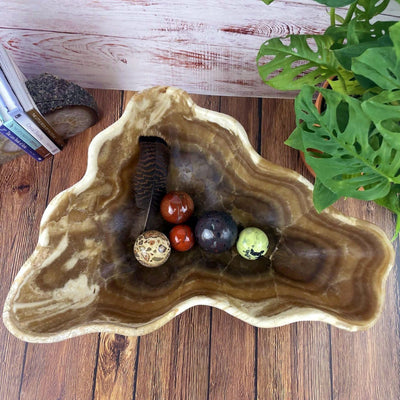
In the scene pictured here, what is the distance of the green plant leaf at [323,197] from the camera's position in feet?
2.15

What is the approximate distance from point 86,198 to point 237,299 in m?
0.35

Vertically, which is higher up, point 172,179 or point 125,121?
point 125,121

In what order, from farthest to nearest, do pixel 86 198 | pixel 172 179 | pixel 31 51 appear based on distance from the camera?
pixel 31 51 → pixel 172 179 → pixel 86 198

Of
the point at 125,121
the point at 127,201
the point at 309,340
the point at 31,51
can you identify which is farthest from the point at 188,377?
the point at 31,51

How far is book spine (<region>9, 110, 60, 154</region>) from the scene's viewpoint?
2.78 ft

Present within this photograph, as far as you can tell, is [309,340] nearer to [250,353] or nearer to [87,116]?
[250,353]

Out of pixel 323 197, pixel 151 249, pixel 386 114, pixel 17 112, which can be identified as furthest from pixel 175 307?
pixel 17 112

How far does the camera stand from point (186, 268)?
79 centimetres

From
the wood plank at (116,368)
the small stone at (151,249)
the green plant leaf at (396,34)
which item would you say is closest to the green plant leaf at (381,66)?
the green plant leaf at (396,34)

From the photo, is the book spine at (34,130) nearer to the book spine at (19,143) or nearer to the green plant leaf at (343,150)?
the book spine at (19,143)

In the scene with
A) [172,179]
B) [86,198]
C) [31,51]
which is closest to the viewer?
[86,198]

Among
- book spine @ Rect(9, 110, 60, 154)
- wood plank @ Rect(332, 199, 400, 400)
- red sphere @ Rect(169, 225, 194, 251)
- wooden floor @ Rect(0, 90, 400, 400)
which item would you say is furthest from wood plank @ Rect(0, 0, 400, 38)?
wood plank @ Rect(332, 199, 400, 400)

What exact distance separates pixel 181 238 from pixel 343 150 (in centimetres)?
35

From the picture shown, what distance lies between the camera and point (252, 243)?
0.77m
